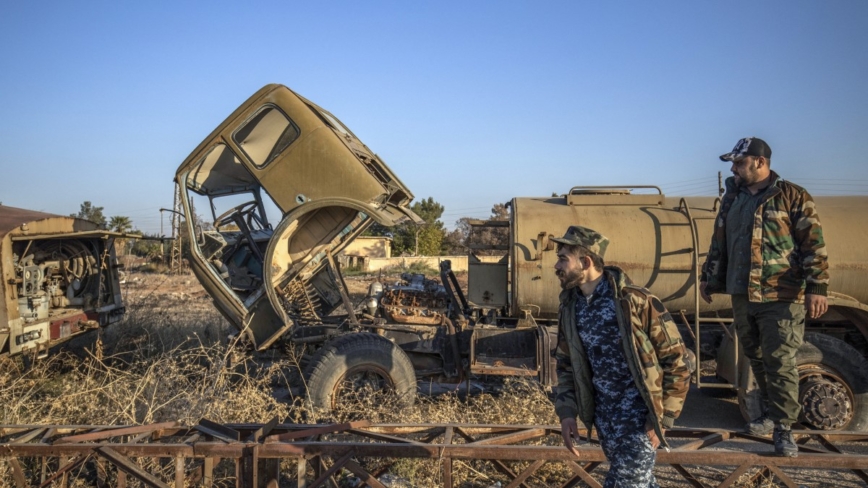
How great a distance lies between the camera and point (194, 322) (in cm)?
1068

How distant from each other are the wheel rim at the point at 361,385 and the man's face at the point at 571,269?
3398mm

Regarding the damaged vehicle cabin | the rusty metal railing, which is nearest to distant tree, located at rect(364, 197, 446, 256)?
the damaged vehicle cabin

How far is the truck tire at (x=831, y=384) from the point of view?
5.76 m

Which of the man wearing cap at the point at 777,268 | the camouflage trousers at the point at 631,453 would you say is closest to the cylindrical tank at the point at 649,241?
the man wearing cap at the point at 777,268

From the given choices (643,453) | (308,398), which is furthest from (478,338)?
(643,453)

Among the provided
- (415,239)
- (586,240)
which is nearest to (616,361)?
(586,240)

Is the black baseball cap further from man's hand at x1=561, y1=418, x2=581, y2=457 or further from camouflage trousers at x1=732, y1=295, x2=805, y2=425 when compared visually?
man's hand at x1=561, y1=418, x2=581, y2=457

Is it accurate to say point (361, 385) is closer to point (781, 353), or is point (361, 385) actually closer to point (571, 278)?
point (571, 278)

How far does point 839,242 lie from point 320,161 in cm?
517

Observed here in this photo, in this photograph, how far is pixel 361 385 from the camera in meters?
6.16

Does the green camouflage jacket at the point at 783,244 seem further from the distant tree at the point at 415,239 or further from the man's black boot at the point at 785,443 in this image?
the distant tree at the point at 415,239

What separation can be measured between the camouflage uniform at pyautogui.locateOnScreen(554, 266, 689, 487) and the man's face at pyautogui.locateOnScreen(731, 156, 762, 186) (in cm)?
165

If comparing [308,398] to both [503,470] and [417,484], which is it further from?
[503,470]

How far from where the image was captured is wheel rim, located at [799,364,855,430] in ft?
18.8
